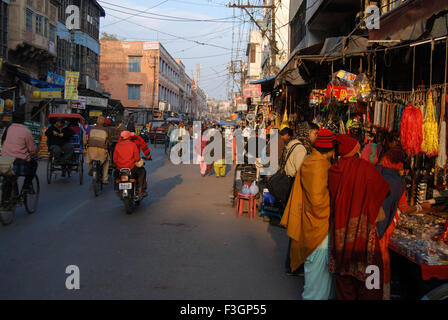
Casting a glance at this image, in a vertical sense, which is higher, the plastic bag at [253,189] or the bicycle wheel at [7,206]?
the plastic bag at [253,189]

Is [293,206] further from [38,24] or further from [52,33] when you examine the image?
[52,33]

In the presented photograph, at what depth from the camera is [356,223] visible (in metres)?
3.60

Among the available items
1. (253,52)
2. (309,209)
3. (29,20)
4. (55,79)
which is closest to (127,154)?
(309,209)

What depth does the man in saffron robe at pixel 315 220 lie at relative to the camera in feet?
12.8

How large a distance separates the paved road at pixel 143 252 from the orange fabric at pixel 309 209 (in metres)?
0.67

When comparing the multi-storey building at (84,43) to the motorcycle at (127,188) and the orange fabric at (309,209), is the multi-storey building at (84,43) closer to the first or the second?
the motorcycle at (127,188)

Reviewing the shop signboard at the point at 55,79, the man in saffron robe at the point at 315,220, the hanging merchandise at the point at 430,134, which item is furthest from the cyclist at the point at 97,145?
the shop signboard at the point at 55,79

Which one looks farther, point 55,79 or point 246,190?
point 55,79

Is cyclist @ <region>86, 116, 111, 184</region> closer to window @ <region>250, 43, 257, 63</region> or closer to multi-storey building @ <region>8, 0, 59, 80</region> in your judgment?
multi-storey building @ <region>8, 0, 59, 80</region>

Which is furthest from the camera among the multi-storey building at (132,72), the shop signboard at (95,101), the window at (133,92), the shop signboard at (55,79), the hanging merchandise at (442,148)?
the window at (133,92)

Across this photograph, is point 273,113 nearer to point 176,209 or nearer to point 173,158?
point 173,158

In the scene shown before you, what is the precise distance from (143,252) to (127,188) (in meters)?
2.36

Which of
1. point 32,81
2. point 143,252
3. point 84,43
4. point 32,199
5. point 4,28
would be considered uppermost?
point 84,43

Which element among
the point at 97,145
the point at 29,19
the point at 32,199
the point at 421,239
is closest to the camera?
the point at 421,239
